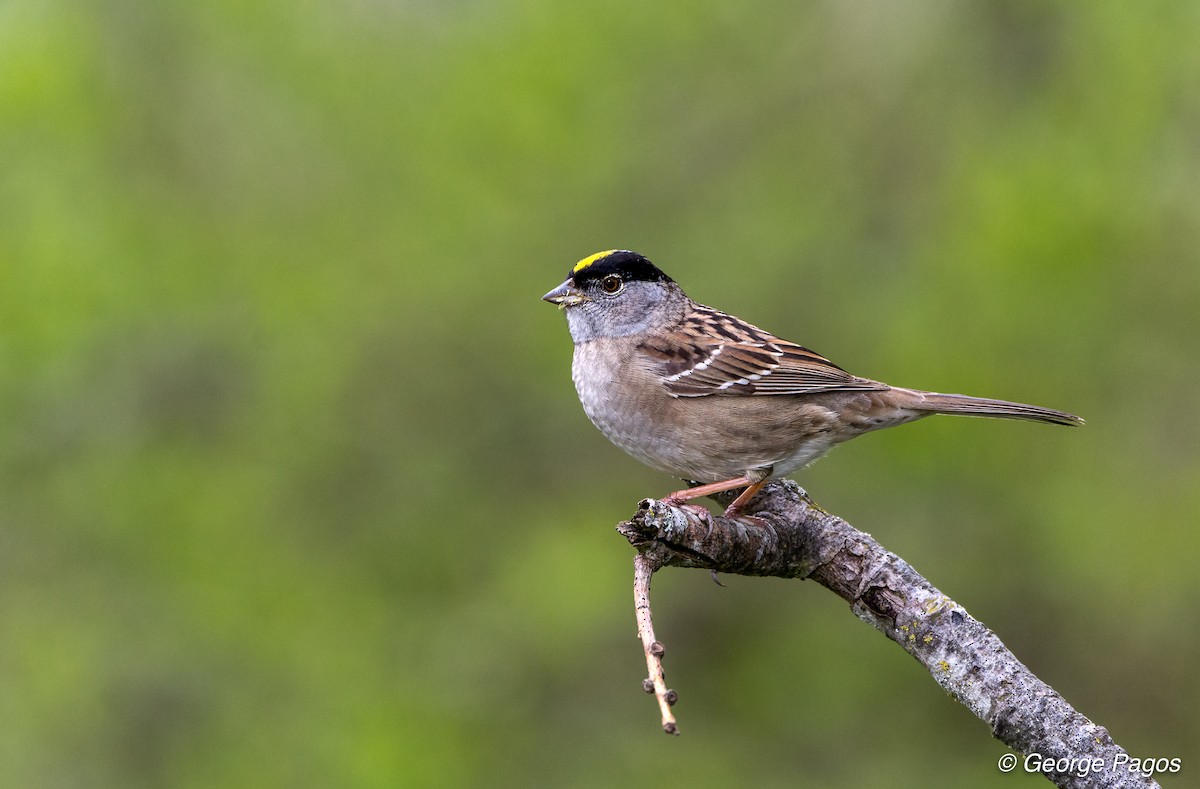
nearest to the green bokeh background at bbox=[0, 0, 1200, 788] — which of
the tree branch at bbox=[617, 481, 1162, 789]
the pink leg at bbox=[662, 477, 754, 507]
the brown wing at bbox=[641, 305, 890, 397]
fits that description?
the brown wing at bbox=[641, 305, 890, 397]

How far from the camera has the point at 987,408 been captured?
482cm

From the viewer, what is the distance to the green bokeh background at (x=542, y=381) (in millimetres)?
7070

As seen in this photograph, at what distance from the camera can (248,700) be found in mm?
7516

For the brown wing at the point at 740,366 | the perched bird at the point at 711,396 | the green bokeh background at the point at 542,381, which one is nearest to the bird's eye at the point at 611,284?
the perched bird at the point at 711,396

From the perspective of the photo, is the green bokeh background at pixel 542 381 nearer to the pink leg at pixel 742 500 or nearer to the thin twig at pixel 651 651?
the pink leg at pixel 742 500

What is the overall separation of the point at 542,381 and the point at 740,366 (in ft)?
8.85

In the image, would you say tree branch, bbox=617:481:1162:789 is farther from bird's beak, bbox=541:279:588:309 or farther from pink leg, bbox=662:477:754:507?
bird's beak, bbox=541:279:588:309

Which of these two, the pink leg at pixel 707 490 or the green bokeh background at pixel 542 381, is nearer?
the pink leg at pixel 707 490

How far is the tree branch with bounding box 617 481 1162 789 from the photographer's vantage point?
3232mm

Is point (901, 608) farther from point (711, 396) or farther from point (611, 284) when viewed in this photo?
point (611, 284)

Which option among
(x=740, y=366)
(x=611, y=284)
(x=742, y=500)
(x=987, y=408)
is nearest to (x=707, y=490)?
(x=742, y=500)

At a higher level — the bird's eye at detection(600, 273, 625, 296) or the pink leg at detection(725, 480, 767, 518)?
the bird's eye at detection(600, 273, 625, 296)

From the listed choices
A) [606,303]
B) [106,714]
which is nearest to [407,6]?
[606,303]

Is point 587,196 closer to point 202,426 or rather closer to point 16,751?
point 202,426
